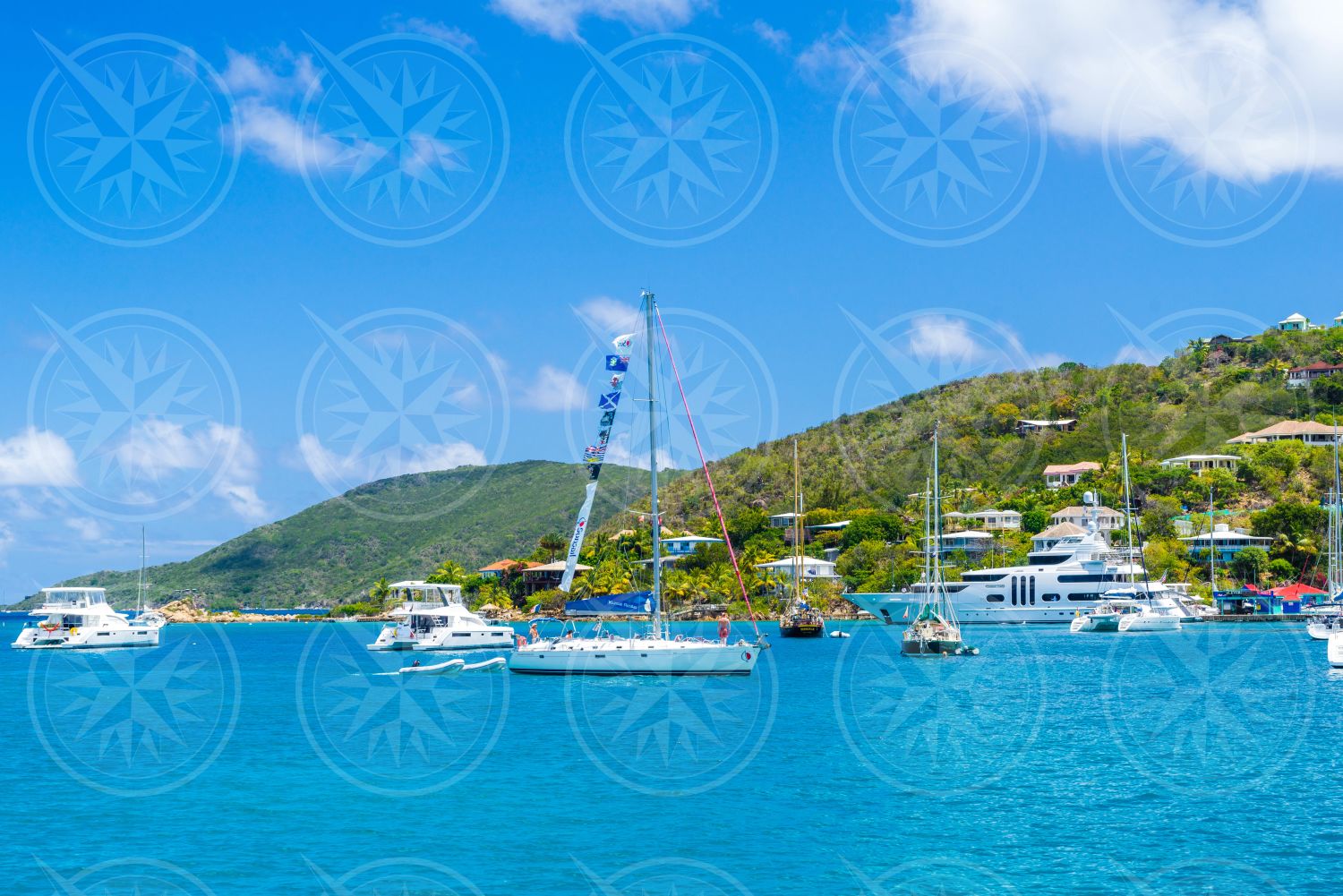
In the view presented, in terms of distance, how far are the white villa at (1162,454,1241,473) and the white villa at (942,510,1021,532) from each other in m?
19.2

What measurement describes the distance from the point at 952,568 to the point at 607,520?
55.4 meters

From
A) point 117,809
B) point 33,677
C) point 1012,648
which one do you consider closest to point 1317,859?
point 117,809

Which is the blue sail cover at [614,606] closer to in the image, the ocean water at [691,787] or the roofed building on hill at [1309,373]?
the ocean water at [691,787]

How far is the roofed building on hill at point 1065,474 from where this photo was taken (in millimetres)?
137875

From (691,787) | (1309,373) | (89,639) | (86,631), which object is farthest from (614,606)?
(1309,373)

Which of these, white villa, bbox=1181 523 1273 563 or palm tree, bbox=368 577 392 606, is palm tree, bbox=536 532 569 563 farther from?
white villa, bbox=1181 523 1273 563

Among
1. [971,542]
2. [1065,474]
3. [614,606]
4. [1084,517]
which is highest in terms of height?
→ [1065,474]

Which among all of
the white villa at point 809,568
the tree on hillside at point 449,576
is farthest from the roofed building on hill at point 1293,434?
the tree on hillside at point 449,576

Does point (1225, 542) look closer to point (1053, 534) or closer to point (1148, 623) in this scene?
point (1053, 534)

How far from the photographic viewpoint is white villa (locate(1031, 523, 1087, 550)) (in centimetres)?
11159

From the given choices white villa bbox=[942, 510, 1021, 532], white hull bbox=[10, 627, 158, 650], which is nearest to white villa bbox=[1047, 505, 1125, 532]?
white villa bbox=[942, 510, 1021, 532]

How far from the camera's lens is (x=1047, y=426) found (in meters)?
163

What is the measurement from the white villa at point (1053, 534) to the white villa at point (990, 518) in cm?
1084

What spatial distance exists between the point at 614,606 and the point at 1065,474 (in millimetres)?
99740
